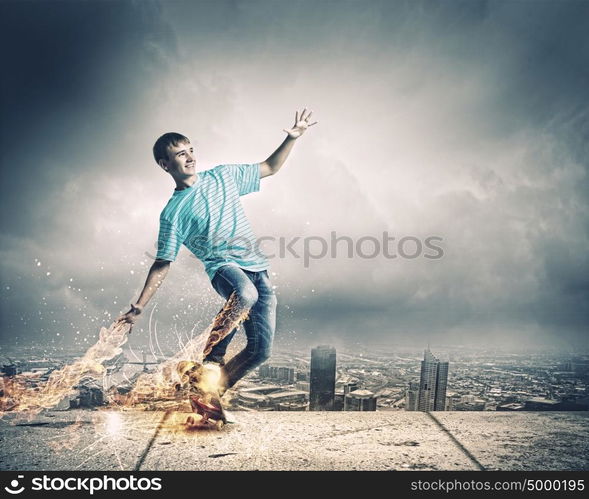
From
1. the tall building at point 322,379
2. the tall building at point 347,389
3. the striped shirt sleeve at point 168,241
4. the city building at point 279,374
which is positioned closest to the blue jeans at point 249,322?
the striped shirt sleeve at point 168,241

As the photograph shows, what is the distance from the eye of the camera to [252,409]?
3.98 metres

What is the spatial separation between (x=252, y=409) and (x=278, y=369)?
0.69 meters

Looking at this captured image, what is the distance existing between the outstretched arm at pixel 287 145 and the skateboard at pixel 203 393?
6.47ft

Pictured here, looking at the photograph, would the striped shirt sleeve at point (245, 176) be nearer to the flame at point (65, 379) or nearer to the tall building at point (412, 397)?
the flame at point (65, 379)

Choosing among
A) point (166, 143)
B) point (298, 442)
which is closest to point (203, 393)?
point (298, 442)

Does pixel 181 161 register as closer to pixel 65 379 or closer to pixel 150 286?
pixel 150 286

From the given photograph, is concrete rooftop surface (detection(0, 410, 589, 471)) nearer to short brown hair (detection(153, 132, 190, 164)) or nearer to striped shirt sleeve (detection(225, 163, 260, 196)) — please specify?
striped shirt sleeve (detection(225, 163, 260, 196))

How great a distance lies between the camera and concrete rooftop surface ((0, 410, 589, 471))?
2740 millimetres

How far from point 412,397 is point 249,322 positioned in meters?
2.35

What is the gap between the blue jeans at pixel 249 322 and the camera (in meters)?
3.53

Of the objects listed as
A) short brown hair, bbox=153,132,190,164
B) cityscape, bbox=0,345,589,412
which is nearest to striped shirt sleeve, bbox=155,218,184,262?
short brown hair, bbox=153,132,190,164

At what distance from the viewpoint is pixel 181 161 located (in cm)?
393

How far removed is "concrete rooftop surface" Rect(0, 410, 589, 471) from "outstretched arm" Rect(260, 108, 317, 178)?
7.90 ft
